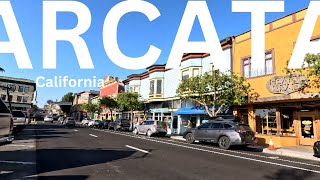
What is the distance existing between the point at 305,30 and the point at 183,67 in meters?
15.5

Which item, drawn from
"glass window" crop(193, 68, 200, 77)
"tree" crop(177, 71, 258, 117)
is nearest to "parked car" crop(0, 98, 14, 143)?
"tree" crop(177, 71, 258, 117)

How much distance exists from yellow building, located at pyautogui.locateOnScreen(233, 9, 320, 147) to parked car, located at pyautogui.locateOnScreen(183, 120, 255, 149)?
402cm

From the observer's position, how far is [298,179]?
8.50m

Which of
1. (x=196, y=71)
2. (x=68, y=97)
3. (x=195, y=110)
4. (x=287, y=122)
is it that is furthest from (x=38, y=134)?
(x=68, y=97)

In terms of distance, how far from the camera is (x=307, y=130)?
20.1 metres

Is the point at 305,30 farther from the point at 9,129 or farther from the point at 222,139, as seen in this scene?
the point at 9,129

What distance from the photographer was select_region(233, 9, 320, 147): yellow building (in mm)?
19672

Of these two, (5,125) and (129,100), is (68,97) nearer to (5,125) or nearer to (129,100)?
(129,100)

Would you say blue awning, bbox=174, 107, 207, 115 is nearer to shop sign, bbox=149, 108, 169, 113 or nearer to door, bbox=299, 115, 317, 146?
shop sign, bbox=149, 108, 169, 113

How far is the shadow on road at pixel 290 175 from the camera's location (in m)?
8.66

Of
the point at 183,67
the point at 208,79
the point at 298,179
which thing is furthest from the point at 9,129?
the point at 183,67

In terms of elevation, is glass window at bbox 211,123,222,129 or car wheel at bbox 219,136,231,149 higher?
glass window at bbox 211,123,222,129

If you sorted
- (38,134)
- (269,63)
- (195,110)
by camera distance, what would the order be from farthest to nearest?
(195,110) < (38,134) < (269,63)

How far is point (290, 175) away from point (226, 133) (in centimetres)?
902
